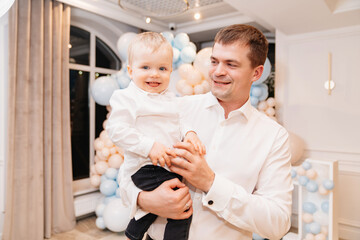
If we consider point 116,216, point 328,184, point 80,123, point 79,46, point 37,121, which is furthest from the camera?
point 80,123

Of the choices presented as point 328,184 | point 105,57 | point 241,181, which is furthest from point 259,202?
point 105,57

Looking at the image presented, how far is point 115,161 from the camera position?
3.76 meters

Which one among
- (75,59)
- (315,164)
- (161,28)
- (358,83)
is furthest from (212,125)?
(161,28)

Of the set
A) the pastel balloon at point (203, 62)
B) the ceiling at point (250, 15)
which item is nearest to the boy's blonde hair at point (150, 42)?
the ceiling at point (250, 15)

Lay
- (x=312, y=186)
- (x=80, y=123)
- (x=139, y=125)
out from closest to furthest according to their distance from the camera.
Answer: (x=139, y=125)
(x=312, y=186)
(x=80, y=123)

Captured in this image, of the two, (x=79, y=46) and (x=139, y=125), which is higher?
(x=79, y=46)

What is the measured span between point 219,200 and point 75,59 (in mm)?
3801

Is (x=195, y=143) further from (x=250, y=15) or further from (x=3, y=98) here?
(x=3, y=98)

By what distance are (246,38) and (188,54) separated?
8.00ft

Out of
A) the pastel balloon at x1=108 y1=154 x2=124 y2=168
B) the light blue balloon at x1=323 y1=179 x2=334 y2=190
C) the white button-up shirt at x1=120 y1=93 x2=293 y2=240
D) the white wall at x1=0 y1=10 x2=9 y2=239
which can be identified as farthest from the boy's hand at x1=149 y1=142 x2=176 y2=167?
the white wall at x1=0 y1=10 x2=9 y2=239

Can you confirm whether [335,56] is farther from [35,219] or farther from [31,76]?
[35,219]

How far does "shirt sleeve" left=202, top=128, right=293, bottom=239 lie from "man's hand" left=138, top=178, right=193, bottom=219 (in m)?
0.09

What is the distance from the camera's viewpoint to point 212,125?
144 centimetres

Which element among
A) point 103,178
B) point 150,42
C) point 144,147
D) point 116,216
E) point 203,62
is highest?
point 203,62
